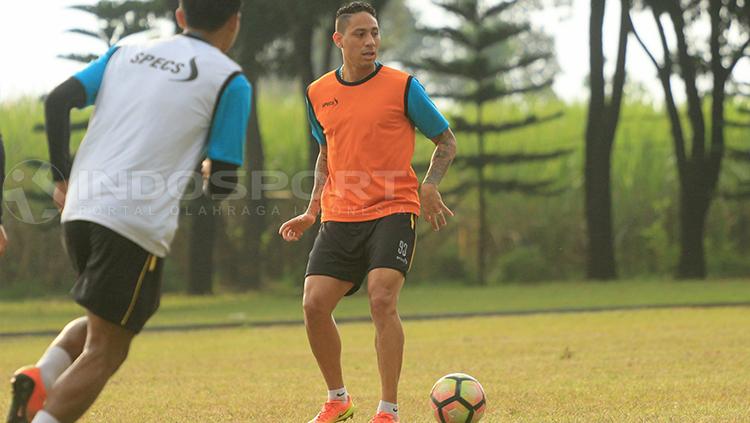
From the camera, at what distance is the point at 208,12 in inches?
226

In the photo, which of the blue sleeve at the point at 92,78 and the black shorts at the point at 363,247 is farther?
the black shorts at the point at 363,247

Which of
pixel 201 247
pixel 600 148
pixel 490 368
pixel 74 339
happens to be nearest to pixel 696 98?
pixel 600 148

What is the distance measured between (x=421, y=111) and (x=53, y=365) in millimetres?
2896

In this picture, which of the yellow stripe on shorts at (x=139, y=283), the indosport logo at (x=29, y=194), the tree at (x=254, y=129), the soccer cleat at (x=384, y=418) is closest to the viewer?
the yellow stripe on shorts at (x=139, y=283)

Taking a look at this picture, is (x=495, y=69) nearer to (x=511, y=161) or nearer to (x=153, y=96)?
(x=511, y=161)

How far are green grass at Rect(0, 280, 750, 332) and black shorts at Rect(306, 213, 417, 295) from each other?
1148 cm

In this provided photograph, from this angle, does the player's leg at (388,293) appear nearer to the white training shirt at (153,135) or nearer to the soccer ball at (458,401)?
the soccer ball at (458,401)

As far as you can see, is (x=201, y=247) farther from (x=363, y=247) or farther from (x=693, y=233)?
(x=363, y=247)

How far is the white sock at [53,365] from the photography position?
19.5ft

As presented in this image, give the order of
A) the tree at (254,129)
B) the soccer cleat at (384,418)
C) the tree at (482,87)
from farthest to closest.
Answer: the tree at (482,87) < the tree at (254,129) < the soccer cleat at (384,418)

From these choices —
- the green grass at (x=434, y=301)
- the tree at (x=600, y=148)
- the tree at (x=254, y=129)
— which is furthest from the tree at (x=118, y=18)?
the tree at (x=600, y=148)

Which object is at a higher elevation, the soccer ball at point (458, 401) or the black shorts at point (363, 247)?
the black shorts at point (363, 247)

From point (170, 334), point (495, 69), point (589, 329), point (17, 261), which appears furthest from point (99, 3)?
point (589, 329)

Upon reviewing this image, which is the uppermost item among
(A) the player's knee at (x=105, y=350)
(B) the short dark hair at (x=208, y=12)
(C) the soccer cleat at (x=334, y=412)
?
(B) the short dark hair at (x=208, y=12)
